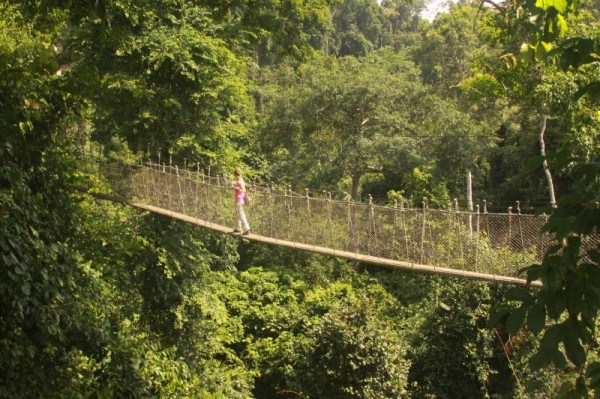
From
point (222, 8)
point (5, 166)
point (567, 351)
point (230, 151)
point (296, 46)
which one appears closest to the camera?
point (567, 351)

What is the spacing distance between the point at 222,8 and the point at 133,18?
8.82 feet

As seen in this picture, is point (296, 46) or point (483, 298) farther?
point (296, 46)

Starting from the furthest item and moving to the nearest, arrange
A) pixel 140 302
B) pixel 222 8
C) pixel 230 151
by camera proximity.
Result: pixel 222 8
pixel 230 151
pixel 140 302

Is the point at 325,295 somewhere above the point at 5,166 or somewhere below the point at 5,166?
below

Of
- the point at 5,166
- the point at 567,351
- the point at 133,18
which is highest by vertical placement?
the point at 133,18

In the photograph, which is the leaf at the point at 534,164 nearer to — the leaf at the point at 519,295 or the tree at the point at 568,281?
the tree at the point at 568,281

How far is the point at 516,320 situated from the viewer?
1.20 m

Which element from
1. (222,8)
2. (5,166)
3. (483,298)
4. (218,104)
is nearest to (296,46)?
(222,8)

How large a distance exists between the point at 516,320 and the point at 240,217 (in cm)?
504

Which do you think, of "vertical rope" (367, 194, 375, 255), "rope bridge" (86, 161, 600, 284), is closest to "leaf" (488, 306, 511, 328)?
"rope bridge" (86, 161, 600, 284)

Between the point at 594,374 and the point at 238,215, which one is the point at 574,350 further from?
the point at 238,215

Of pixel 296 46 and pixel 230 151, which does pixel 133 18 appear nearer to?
pixel 230 151

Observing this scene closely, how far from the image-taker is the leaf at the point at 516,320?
1.20 m

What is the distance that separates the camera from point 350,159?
12438 mm
